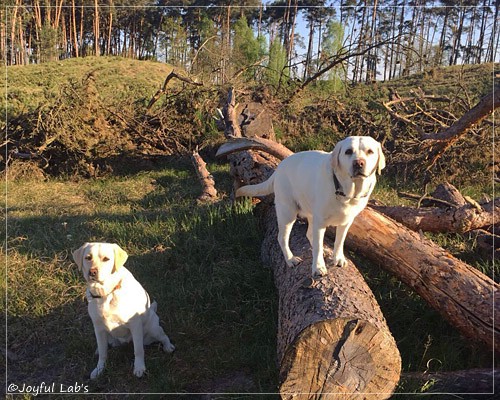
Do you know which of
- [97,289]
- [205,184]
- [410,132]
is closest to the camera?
[97,289]

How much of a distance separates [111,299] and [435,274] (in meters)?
2.77

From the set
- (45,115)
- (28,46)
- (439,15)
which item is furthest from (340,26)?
(28,46)

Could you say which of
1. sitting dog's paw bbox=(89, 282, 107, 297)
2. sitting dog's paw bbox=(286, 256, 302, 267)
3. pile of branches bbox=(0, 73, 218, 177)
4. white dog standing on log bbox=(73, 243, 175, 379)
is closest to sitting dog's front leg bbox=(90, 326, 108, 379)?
white dog standing on log bbox=(73, 243, 175, 379)

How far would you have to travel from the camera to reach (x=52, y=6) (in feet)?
103

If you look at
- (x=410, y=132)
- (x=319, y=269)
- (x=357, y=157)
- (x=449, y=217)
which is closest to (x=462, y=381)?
(x=319, y=269)

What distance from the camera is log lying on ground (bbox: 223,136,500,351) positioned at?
340 cm

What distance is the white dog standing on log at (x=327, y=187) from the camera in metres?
2.79

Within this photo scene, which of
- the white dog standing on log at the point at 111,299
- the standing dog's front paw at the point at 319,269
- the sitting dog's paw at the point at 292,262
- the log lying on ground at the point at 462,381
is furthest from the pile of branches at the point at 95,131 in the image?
the log lying on ground at the point at 462,381

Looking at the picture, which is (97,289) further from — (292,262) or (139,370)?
(292,262)

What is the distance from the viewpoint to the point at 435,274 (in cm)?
376

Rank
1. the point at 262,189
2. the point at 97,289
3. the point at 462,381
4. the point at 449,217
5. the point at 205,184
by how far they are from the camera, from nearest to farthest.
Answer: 1. the point at 462,381
2. the point at 97,289
3. the point at 262,189
4. the point at 449,217
5. the point at 205,184

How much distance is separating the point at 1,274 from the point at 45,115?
17.2 feet

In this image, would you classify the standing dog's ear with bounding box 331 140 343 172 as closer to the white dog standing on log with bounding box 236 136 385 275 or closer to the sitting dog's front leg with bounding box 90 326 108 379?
the white dog standing on log with bounding box 236 136 385 275

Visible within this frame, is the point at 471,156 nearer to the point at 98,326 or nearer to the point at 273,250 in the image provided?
the point at 273,250
